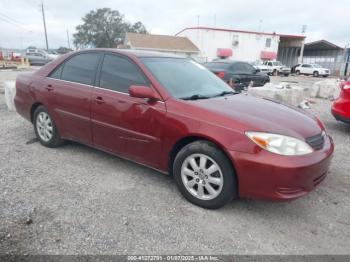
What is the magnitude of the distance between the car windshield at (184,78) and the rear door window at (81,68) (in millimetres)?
796

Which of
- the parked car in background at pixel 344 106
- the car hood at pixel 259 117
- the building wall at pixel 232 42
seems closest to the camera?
the car hood at pixel 259 117

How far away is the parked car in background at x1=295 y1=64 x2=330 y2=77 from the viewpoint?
33500 millimetres

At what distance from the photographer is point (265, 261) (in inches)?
93.2

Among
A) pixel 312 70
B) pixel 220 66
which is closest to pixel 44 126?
pixel 220 66

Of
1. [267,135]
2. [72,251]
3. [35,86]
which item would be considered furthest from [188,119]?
[35,86]

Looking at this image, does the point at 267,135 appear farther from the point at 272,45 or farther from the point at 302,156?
the point at 272,45

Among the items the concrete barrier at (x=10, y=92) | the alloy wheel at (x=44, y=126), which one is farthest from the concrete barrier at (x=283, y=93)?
the concrete barrier at (x=10, y=92)

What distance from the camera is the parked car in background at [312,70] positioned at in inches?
1319

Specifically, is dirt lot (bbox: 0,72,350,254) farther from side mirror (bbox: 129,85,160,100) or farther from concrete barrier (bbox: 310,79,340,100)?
concrete barrier (bbox: 310,79,340,100)

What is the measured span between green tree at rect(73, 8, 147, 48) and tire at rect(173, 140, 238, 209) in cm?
5568

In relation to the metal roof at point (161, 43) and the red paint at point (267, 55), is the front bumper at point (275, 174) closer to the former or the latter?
the metal roof at point (161, 43)

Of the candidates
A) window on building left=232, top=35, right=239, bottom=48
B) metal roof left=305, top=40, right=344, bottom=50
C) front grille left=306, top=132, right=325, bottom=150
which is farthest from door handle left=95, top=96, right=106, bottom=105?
metal roof left=305, top=40, right=344, bottom=50

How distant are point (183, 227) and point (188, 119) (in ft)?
3.43

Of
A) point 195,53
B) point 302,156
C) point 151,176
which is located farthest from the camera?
point 195,53
